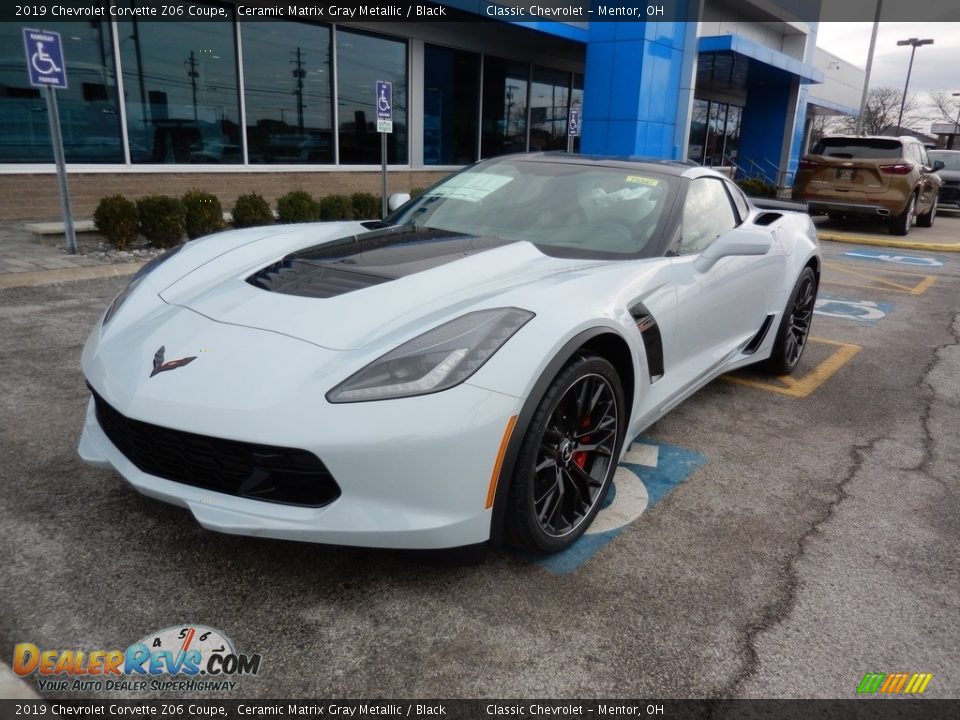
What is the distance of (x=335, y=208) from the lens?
9984 millimetres

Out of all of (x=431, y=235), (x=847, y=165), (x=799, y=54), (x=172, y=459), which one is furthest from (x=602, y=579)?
(x=799, y=54)

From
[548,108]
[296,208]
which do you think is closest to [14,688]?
[296,208]

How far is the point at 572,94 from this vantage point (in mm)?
19328

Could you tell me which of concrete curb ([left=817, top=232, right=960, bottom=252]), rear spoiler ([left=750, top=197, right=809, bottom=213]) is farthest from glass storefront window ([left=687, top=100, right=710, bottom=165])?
rear spoiler ([left=750, top=197, right=809, bottom=213])

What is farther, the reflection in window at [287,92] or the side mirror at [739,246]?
the reflection in window at [287,92]

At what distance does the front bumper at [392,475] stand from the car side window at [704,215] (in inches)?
68.2

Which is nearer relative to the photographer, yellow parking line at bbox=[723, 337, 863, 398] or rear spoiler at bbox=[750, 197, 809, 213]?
yellow parking line at bbox=[723, 337, 863, 398]

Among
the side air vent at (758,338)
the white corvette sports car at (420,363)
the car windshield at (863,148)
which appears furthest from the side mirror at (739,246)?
the car windshield at (863,148)

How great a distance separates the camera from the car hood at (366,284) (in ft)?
7.64

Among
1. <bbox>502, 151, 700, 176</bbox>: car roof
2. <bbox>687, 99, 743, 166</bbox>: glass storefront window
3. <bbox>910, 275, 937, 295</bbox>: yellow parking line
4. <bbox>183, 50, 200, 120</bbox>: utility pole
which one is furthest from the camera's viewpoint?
<bbox>687, 99, 743, 166</bbox>: glass storefront window

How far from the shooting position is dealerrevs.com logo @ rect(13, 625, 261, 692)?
6.21 feet

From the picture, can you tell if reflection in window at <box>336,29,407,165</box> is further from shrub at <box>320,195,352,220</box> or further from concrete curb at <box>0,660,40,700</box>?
concrete curb at <box>0,660,40,700</box>

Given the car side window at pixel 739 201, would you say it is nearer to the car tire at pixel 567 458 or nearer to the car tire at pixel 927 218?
the car tire at pixel 567 458

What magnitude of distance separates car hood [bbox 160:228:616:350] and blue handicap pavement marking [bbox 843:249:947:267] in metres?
9.60
